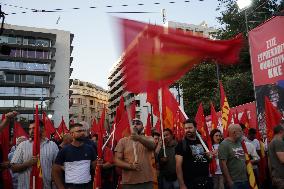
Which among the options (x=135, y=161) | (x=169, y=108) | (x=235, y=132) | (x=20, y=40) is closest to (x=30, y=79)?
(x=20, y=40)

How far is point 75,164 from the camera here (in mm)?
5637

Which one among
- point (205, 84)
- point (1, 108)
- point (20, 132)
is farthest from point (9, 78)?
point (20, 132)

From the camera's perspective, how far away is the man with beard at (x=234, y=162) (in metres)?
6.37

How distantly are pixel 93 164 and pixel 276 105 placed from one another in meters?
7.53

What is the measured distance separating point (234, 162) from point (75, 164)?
106 inches

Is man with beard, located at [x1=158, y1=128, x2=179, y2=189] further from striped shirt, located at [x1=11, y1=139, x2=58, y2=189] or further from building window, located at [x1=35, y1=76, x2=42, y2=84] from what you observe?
building window, located at [x1=35, y1=76, x2=42, y2=84]

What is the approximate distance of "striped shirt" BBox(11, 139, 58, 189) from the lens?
592 centimetres

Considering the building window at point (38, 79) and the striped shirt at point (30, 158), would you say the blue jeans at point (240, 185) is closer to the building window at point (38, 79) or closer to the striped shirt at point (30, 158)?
the striped shirt at point (30, 158)

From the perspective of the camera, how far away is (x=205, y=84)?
34375 millimetres

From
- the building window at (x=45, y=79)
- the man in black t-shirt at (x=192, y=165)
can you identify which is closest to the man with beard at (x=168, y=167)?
the man in black t-shirt at (x=192, y=165)

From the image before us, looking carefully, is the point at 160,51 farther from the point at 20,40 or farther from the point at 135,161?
the point at 20,40

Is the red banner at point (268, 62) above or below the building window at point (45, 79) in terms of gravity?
below

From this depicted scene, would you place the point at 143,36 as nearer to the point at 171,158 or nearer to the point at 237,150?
the point at 237,150

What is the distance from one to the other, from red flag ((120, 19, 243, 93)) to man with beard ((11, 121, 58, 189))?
2.29 m
